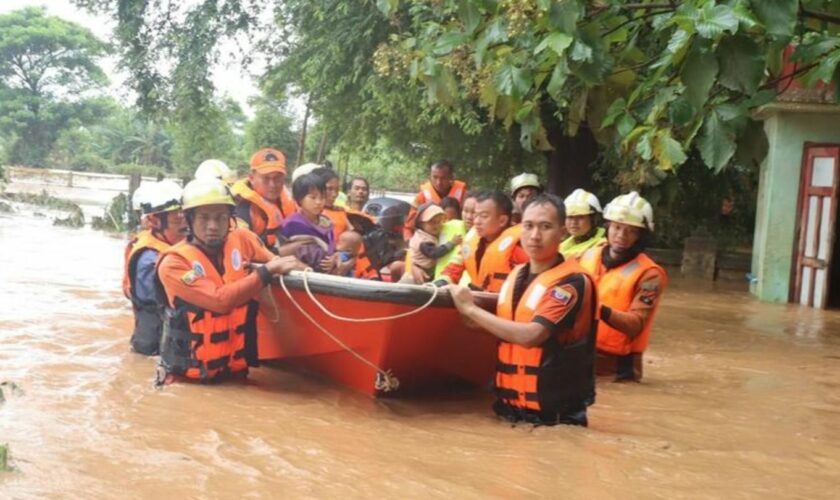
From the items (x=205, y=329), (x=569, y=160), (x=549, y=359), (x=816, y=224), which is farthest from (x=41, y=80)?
(x=549, y=359)

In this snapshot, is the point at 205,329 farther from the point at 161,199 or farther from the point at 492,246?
the point at 492,246

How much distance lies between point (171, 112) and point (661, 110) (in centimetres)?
1173

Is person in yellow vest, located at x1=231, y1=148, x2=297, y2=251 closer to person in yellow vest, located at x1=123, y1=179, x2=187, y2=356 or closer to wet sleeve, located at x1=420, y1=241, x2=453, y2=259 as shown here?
person in yellow vest, located at x1=123, y1=179, x2=187, y2=356

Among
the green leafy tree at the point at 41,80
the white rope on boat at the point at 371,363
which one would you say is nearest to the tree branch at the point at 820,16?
the white rope on boat at the point at 371,363

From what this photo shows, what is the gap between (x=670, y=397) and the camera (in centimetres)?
603

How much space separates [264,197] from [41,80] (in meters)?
40.4

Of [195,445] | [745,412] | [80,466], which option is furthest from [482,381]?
[80,466]

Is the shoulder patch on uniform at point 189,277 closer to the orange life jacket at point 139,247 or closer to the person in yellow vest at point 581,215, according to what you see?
the orange life jacket at point 139,247

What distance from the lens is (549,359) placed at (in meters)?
4.42

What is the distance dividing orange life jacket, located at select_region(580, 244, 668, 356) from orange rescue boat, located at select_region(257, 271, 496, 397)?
0.77 meters

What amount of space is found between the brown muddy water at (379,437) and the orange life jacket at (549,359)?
7.6 inches

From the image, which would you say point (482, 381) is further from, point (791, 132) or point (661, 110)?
point (791, 132)

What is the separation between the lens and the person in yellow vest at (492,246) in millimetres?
5559

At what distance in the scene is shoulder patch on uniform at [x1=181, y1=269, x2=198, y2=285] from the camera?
5039mm
